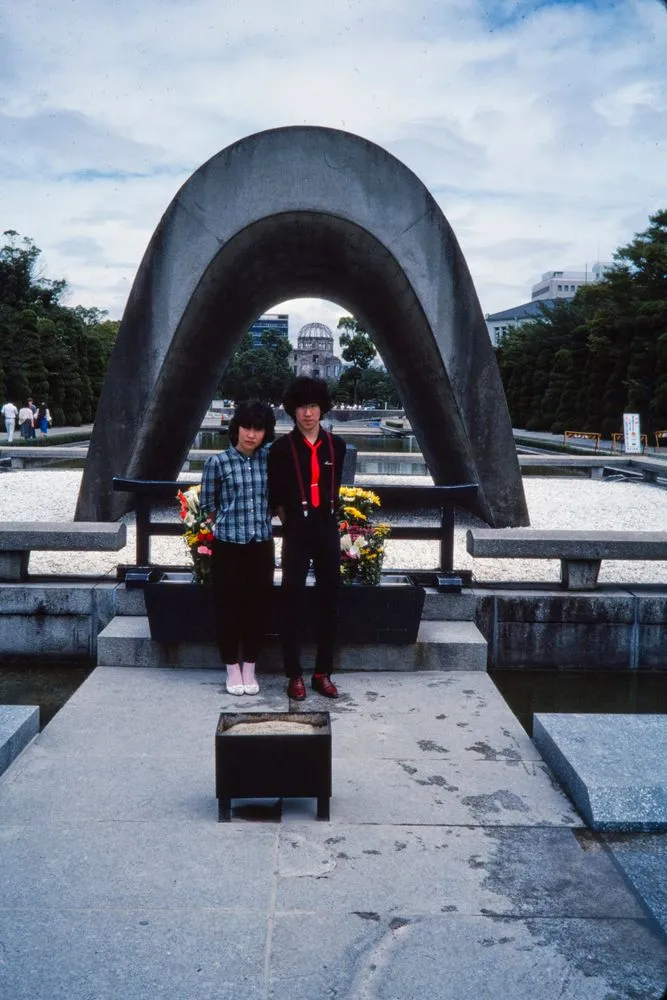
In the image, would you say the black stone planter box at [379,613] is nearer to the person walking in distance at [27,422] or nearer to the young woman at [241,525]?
the young woman at [241,525]

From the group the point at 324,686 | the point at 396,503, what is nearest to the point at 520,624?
the point at 396,503

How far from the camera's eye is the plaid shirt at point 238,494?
15.9 ft

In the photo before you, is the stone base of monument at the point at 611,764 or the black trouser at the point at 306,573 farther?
the black trouser at the point at 306,573

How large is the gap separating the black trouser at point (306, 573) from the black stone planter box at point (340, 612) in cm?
50

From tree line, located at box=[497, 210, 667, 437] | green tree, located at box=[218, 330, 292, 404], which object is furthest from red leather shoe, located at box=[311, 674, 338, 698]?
green tree, located at box=[218, 330, 292, 404]

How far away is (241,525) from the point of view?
4.84 metres

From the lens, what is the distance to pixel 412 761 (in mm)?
4207

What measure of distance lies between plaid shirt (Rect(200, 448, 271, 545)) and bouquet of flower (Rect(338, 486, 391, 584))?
0.75m

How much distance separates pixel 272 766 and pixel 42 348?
38.9 meters

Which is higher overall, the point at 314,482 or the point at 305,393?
the point at 305,393

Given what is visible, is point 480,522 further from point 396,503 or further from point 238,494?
point 238,494

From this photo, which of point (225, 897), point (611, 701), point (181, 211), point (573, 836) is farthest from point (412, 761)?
point (181, 211)

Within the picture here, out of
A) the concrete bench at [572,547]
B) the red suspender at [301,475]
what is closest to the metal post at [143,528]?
the red suspender at [301,475]

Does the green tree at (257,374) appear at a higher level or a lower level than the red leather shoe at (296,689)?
higher
